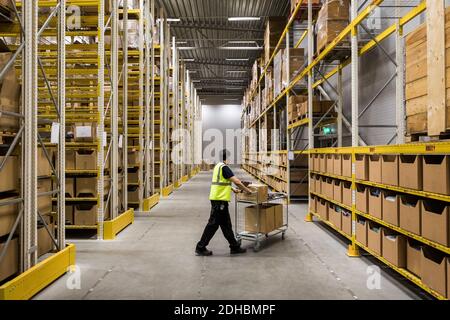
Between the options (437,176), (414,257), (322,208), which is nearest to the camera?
(437,176)

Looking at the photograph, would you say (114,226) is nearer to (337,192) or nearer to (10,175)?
(10,175)

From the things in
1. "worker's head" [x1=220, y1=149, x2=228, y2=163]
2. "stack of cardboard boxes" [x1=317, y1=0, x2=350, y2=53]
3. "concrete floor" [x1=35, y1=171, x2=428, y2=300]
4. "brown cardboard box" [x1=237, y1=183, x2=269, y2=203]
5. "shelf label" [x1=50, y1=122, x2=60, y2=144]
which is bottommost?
"concrete floor" [x1=35, y1=171, x2=428, y2=300]

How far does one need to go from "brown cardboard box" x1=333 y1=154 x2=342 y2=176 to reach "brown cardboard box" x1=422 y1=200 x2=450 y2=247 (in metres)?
2.53

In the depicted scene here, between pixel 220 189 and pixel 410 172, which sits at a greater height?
pixel 410 172

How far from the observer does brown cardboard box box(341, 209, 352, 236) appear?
247 inches

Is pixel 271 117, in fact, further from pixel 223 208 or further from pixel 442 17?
pixel 442 17

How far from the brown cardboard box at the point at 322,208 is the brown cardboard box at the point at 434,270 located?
150 inches

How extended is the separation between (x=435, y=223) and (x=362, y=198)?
2006mm

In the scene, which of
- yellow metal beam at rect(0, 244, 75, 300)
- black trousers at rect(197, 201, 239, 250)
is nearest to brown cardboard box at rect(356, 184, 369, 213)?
black trousers at rect(197, 201, 239, 250)

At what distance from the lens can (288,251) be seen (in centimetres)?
631

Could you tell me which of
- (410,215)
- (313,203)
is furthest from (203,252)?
(313,203)

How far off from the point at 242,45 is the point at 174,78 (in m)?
6.50

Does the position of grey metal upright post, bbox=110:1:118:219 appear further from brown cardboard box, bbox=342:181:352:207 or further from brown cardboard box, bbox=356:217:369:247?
brown cardboard box, bbox=356:217:369:247

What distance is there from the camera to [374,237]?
17.1 ft
